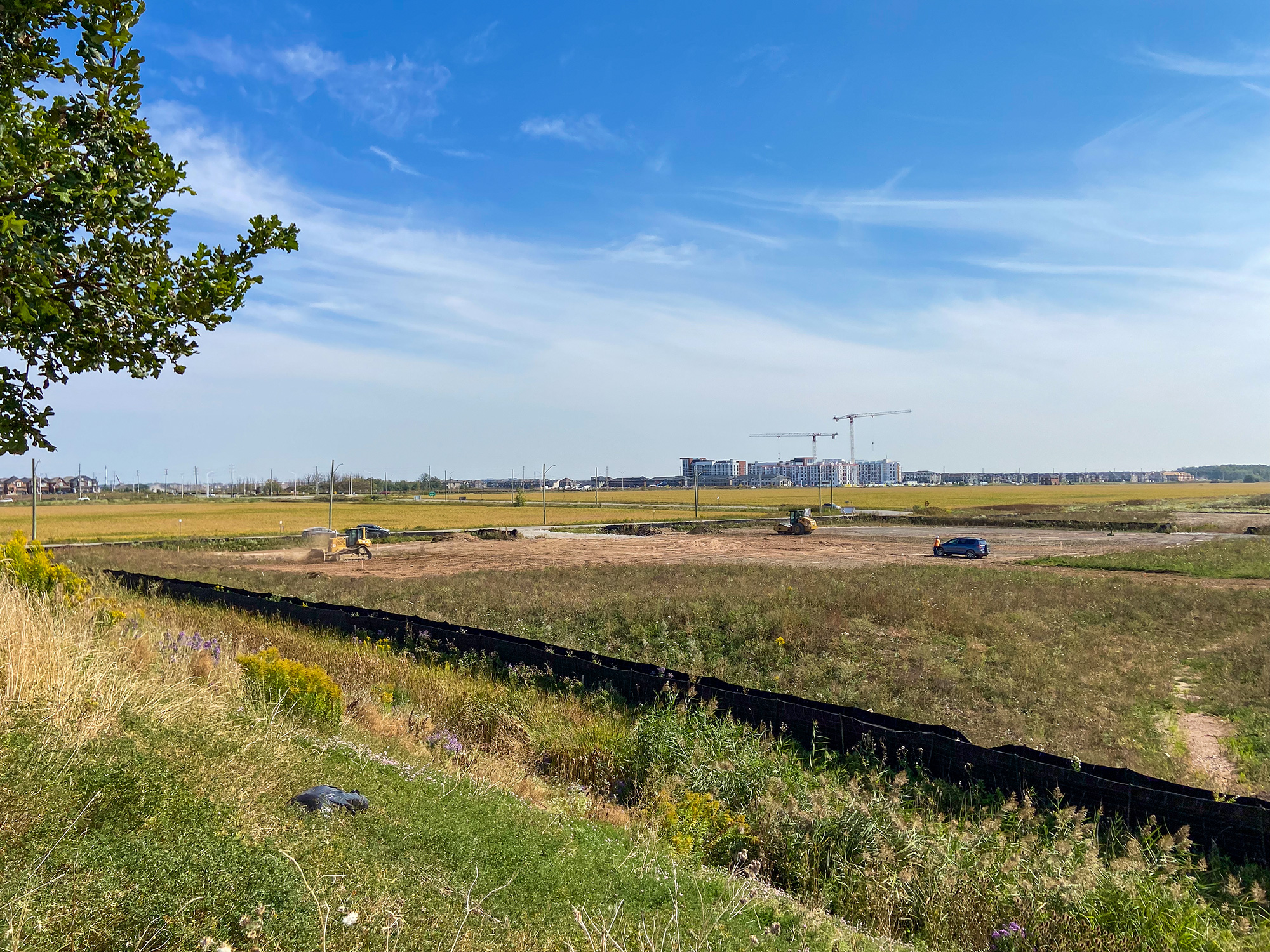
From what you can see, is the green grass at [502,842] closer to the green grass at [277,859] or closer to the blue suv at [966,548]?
the green grass at [277,859]

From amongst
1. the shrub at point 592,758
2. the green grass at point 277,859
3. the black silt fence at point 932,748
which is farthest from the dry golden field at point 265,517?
the green grass at point 277,859

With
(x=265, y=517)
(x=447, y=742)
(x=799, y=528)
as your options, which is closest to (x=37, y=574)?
(x=447, y=742)

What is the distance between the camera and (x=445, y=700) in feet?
35.5

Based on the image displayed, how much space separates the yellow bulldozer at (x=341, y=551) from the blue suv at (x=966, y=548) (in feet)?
109

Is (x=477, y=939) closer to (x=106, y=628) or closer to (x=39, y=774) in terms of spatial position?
(x=39, y=774)

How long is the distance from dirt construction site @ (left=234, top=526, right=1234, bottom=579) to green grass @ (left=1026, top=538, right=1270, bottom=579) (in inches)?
114

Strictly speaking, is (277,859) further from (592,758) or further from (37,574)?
(37,574)

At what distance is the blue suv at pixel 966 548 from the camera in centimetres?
4325

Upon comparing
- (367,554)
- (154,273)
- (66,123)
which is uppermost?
(66,123)

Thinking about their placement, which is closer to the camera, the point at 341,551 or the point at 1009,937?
the point at 1009,937

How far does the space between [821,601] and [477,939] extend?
18.9 meters

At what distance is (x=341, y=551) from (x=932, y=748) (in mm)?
42842

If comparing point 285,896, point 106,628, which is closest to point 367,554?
Result: point 106,628

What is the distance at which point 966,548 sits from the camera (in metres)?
43.6
